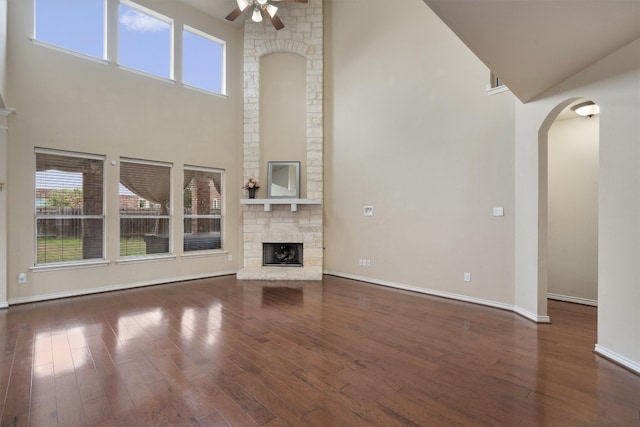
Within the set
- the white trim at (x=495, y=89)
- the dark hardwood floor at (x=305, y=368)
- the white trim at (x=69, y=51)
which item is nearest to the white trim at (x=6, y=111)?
the white trim at (x=69, y=51)

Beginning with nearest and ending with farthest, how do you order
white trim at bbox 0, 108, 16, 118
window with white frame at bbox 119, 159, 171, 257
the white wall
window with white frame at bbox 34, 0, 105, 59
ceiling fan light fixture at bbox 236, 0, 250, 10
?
the white wall, white trim at bbox 0, 108, 16, 118, window with white frame at bbox 34, 0, 105, 59, ceiling fan light fixture at bbox 236, 0, 250, 10, window with white frame at bbox 119, 159, 171, 257

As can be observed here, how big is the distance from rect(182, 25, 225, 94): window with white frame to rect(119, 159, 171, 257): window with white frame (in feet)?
6.09

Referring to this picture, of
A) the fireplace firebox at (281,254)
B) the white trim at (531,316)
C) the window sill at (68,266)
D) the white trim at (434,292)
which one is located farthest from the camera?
the fireplace firebox at (281,254)

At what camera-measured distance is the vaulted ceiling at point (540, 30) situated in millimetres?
1798

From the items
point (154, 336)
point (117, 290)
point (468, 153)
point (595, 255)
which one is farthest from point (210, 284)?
point (595, 255)

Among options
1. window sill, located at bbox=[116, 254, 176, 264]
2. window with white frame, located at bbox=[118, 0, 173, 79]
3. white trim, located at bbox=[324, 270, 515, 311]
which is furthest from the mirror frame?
window with white frame, located at bbox=[118, 0, 173, 79]

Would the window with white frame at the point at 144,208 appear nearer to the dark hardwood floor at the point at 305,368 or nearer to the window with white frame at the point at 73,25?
the dark hardwood floor at the point at 305,368

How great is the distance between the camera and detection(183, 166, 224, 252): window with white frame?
5766 millimetres

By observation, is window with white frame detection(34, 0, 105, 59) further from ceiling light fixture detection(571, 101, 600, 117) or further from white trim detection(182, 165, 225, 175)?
ceiling light fixture detection(571, 101, 600, 117)

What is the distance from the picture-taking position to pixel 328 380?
2.18 meters

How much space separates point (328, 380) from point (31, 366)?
2.40 meters

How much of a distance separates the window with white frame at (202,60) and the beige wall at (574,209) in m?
6.10

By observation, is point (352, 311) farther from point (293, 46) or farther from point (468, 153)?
point (293, 46)

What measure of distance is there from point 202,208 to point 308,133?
8.69 ft
